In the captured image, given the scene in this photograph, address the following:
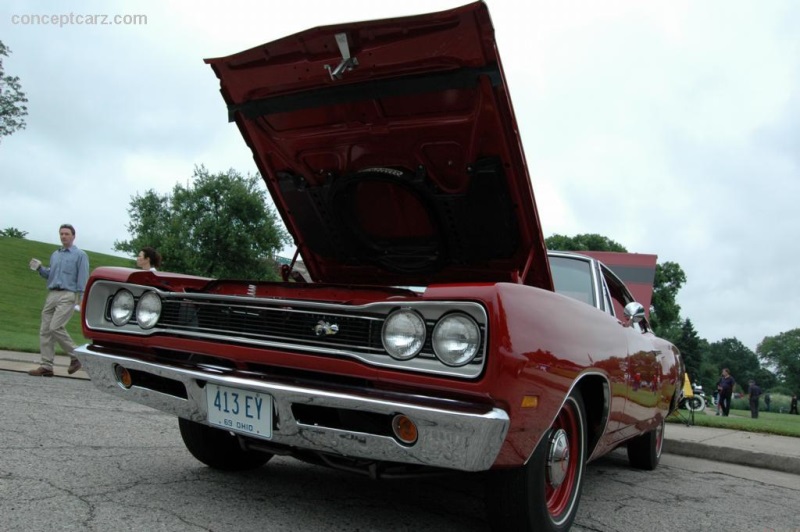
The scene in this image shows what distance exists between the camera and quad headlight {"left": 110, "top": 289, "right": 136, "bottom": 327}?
291cm

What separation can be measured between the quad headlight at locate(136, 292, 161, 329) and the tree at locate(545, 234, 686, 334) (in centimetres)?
4298

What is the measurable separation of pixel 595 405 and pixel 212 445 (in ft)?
6.40

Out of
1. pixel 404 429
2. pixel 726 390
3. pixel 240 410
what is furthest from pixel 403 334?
pixel 726 390

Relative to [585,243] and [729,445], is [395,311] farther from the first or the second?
[585,243]

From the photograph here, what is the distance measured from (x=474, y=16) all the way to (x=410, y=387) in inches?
62.4

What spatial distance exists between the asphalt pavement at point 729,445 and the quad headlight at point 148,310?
199 inches

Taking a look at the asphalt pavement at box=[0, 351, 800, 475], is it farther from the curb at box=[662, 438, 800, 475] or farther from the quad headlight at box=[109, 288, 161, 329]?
the quad headlight at box=[109, 288, 161, 329]

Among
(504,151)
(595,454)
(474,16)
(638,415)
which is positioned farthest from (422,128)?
(638,415)

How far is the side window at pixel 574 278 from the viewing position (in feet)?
12.2

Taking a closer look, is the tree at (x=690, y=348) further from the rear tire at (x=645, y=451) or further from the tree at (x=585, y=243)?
the rear tire at (x=645, y=451)

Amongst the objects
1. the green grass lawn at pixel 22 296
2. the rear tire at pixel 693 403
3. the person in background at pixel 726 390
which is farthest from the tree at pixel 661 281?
the rear tire at pixel 693 403

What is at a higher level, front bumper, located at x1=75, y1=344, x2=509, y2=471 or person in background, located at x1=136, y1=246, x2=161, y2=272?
person in background, located at x1=136, y1=246, x2=161, y2=272

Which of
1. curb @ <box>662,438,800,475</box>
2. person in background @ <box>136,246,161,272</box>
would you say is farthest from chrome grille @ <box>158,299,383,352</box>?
curb @ <box>662,438,800,475</box>

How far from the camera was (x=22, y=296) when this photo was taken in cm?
2544
